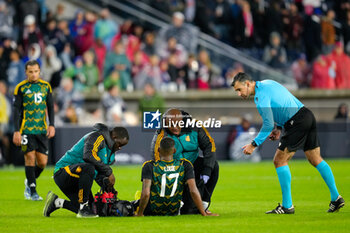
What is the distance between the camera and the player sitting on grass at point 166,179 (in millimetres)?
9492

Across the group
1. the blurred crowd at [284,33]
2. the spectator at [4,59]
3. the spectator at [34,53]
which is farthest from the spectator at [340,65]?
the spectator at [4,59]

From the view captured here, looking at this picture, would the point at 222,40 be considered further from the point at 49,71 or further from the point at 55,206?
the point at 55,206

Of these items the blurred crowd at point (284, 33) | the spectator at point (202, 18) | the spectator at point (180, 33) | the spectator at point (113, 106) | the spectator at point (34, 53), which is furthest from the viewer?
the blurred crowd at point (284, 33)

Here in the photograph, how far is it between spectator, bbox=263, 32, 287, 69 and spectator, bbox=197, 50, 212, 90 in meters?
2.24

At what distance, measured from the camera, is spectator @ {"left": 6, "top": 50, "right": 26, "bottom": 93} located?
68.7ft

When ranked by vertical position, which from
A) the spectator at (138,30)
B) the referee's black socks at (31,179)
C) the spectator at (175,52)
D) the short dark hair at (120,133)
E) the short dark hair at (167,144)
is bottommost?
the referee's black socks at (31,179)

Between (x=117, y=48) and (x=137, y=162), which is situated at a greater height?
(x=117, y=48)

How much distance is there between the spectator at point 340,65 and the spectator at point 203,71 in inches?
168

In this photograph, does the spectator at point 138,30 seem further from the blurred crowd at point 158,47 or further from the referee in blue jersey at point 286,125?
the referee in blue jersey at point 286,125

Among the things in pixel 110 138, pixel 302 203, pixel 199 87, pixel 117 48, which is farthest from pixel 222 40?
pixel 110 138

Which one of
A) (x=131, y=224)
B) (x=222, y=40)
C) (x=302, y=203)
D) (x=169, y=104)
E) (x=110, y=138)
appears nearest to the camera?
(x=131, y=224)

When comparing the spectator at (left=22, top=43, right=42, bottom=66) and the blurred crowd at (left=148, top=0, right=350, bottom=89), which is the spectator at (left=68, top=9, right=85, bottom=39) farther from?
the blurred crowd at (left=148, top=0, right=350, bottom=89)

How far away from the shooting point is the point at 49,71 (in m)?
21.5

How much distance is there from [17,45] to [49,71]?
53.3 inches
